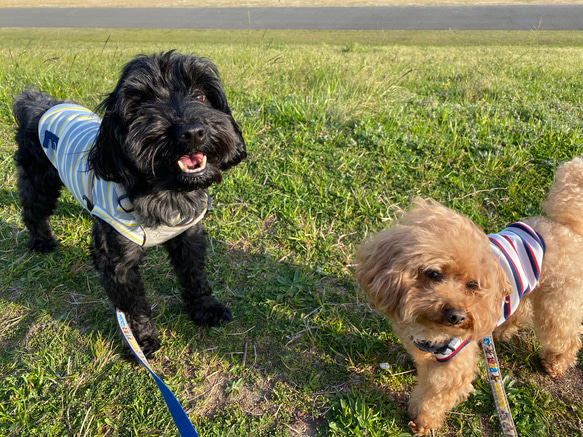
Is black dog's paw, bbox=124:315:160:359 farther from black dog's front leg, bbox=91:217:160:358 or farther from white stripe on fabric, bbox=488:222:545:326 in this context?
white stripe on fabric, bbox=488:222:545:326

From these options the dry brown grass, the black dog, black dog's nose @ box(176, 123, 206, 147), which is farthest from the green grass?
the dry brown grass

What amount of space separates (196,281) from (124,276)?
1.95ft

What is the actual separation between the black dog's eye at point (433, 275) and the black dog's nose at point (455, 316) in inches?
7.4

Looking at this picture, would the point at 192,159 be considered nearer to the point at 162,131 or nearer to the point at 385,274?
the point at 162,131

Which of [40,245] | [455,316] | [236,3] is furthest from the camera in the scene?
[236,3]

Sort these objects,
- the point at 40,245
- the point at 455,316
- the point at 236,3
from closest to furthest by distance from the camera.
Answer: the point at 455,316 → the point at 40,245 → the point at 236,3

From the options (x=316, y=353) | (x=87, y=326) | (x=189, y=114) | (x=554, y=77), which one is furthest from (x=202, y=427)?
(x=554, y=77)

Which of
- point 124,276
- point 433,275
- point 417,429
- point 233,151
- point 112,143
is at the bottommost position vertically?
point 417,429

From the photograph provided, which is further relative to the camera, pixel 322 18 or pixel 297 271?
pixel 322 18

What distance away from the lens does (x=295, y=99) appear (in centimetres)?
540

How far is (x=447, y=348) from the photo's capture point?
226 cm

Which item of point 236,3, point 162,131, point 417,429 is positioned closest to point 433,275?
point 417,429

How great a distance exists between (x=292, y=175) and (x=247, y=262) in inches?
50.2

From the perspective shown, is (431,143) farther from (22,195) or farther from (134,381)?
(22,195)
